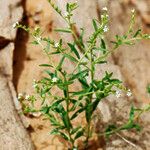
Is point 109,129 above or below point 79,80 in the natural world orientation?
below

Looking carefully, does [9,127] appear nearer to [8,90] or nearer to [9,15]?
[8,90]

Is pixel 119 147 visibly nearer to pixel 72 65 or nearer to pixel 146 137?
pixel 146 137

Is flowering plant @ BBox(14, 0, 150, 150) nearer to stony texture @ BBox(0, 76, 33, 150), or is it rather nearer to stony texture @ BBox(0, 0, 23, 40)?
stony texture @ BBox(0, 76, 33, 150)

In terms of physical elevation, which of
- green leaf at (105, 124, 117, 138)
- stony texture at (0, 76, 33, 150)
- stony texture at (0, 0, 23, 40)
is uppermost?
stony texture at (0, 0, 23, 40)

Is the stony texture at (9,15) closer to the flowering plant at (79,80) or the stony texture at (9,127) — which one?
the stony texture at (9,127)

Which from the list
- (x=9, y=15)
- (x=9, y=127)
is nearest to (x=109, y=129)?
(x=9, y=127)

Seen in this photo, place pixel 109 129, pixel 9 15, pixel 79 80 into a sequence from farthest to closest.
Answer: pixel 9 15 < pixel 109 129 < pixel 79 80

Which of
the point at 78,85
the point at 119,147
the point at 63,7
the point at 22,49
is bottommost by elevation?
the point at 119,147

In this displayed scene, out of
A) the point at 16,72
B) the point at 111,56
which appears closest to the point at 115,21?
the point at 111,56

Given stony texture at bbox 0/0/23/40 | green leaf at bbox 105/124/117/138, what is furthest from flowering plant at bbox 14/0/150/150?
stony texture at bbox 0/0/23/40

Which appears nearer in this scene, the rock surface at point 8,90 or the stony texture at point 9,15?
the rock surface at point 8,90

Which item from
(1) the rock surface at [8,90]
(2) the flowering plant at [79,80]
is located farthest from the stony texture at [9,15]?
(2) the flowering plant at [79,80]
